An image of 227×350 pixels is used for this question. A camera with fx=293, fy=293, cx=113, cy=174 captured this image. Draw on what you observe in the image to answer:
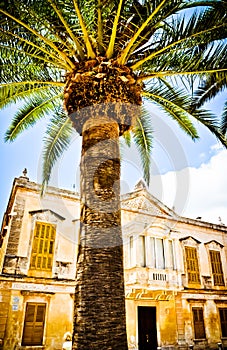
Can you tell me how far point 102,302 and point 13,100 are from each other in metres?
5.32

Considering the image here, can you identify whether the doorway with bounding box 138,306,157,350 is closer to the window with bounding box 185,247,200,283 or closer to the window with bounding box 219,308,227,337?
the window with bounding box 185,247,200,283

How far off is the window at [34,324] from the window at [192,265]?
368 inches

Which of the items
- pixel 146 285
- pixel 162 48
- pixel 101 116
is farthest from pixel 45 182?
pixel 146 285

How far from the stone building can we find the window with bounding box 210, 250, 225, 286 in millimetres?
64

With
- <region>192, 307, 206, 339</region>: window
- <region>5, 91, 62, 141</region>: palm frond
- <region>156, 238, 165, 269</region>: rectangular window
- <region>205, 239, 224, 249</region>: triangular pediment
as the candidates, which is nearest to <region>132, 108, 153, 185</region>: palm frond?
<region>5, 91, 62, 141</region>: palm frond

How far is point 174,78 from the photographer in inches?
251

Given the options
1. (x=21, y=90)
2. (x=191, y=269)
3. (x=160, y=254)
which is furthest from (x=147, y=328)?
(x=21, y=90)

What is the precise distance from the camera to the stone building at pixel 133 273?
12.6 metres

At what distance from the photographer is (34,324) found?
12461 mm

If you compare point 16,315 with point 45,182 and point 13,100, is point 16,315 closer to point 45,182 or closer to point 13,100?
point 45,182

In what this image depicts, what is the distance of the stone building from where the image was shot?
12.6 m

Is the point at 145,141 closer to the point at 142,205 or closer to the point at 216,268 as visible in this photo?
the point at 142,205

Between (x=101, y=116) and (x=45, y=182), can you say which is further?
(x=45, y=182)

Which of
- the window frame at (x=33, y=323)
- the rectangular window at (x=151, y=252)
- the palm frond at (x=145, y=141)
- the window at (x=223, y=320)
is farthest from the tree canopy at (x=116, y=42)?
the window at (x=223, y=320)
